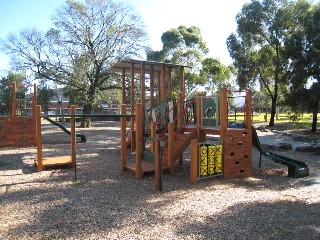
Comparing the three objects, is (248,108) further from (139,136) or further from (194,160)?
(139,136)

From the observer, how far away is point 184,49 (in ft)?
108

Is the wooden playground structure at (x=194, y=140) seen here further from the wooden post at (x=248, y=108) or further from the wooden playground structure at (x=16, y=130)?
the wooden playground structure at (x=16, y=130)

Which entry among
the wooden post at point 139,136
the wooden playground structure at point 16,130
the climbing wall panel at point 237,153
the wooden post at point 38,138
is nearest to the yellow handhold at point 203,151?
the climbing wall panel at point 237,153

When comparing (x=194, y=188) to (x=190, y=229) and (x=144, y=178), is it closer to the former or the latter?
(x=144, y=178)

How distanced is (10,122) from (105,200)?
10.5m

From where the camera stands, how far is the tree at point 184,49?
32188mm

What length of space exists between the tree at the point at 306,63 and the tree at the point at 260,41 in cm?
420

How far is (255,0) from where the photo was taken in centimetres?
2858

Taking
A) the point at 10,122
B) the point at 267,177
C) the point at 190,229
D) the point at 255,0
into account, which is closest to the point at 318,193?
the point at 267,177

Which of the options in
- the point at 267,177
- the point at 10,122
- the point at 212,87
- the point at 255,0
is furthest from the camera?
the point at 212,87

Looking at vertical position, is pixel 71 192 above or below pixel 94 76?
below

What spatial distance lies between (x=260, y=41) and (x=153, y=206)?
88.3 ft

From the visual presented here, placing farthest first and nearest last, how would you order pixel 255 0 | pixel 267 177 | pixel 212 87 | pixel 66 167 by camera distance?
pixel 212 87 → pixel 255 0 → pixel 66 167 → pixel 267 177

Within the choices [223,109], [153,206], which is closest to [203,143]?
[223,109]
